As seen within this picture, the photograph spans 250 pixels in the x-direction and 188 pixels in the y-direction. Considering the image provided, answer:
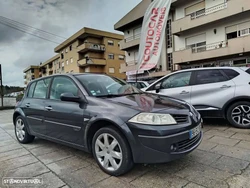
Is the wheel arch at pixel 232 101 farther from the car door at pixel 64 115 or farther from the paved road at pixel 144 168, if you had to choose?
the car door at pixel 64 115

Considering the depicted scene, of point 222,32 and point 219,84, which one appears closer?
point 219,84

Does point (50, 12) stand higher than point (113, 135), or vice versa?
point (50, 12)

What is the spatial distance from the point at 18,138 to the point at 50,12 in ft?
32.7

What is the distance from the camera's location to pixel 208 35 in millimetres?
15969

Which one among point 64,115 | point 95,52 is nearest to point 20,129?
point 64,115

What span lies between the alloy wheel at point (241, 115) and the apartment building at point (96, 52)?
27.2 metres

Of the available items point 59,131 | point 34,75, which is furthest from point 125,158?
point 34,75

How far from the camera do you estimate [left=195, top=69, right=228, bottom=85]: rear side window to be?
16.0ft

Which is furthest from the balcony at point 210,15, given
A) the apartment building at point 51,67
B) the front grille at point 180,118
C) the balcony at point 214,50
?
the apartment building at point 51,67

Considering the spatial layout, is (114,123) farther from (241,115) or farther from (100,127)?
(241,115)

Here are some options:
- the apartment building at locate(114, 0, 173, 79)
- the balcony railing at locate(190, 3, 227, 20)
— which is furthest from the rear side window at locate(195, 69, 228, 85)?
the apartment building at locate(114, 0, 173, 79)

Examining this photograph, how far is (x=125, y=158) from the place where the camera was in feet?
7.93

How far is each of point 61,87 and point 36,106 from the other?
0.76 metres

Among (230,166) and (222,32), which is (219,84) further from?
(222,32)
